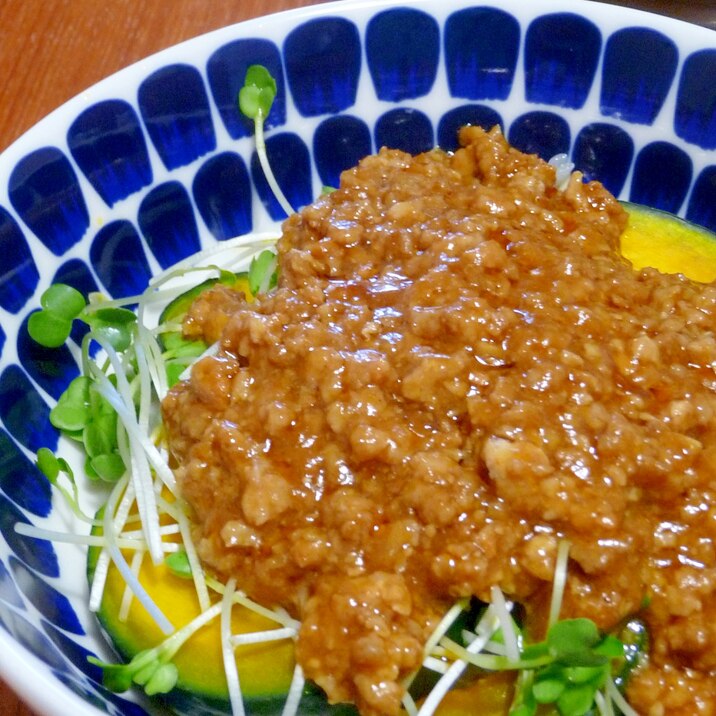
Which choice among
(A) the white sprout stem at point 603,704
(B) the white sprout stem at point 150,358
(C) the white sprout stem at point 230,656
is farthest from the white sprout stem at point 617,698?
(B) the white sprout stem at point 150,358

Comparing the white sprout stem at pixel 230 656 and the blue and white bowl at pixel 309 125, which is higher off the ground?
the blue and white bowl at pixel 309 125

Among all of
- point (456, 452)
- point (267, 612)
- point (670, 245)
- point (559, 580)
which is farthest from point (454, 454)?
point (670, 245)

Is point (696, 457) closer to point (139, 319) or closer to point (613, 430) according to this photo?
point (613, 430)

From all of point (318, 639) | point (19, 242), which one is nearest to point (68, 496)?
point (19, 242)

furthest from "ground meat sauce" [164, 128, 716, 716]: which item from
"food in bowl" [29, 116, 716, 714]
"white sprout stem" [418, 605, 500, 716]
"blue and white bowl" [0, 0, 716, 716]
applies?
"blue and white bowl" [0, 0, 716, 716]

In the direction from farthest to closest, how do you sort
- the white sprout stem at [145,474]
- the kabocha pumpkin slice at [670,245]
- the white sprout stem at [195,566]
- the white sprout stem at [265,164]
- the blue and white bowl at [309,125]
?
the white sprout stem at [265,164] → the kabocha pumpkin slice at [670,245] → the blue and white bowl at [309,125] → the white sprout stem at [145,474] → the white sprout stem at [195,566]

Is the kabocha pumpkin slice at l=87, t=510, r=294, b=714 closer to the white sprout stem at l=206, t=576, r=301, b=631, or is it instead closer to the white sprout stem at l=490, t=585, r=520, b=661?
the white sprout stem at l=206, t=576, r=301, b=631

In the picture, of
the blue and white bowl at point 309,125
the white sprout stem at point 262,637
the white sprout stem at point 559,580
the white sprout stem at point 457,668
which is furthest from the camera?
the blue and white bowl at point 309,125

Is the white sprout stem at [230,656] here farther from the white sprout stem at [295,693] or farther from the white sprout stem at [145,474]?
the white sprout stem at [145,474]

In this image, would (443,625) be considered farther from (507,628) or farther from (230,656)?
(230,656)
